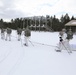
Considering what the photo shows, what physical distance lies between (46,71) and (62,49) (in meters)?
5.74

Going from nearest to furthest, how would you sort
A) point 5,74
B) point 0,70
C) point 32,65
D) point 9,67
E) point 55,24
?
point 5,74
point 0,70
point 9,67
point 32,65
point 55,24

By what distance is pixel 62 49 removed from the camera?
11727 millimetres

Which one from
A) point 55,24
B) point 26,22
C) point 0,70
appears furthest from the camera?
point 26,22

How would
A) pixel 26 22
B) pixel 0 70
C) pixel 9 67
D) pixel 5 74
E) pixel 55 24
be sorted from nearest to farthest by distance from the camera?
pixel 5 74, pixel 0 70, pixel 9 67, pixel 55 24, pixel 26 22

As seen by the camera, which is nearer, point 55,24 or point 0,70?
point 0,70

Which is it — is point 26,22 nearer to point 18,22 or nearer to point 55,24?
point 18,22

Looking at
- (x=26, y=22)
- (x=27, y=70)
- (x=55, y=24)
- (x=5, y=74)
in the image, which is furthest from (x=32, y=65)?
(x=26, y=22)

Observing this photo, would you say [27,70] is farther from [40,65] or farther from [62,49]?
Result: [62,49]

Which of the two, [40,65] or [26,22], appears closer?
[40,65]

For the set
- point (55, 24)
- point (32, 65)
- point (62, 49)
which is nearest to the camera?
→ point (32, 65)

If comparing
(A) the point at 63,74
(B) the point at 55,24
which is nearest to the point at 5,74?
(A) the point at 63,74

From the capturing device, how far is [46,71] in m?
6.21

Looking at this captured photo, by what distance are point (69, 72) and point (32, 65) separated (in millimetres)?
1726

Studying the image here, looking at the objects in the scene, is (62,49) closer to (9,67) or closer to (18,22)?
(9,67)
